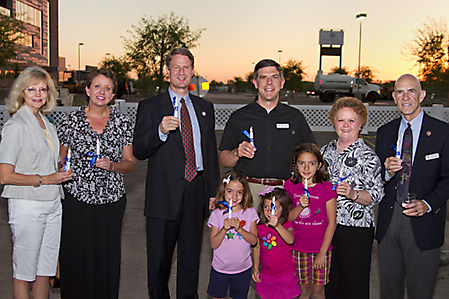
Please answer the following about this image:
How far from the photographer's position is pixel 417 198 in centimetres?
303

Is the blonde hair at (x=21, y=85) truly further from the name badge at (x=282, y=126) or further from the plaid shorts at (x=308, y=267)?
the plaid shorts at (x=308, y=267)

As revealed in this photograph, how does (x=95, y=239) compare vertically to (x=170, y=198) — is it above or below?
below

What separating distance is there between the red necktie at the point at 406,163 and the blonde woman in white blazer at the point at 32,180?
2576mm

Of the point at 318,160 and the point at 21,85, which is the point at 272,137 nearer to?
the point at 318,160

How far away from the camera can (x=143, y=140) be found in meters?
3.34

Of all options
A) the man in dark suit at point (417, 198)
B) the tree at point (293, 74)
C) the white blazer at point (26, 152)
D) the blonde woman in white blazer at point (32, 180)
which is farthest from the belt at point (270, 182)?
the tree at point (293, 74)

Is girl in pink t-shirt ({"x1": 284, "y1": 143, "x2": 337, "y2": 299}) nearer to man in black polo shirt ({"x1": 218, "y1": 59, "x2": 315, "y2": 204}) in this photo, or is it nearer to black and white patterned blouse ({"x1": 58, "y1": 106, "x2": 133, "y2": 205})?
man in black polo shirt ({"x1": 218, "y1": 59, "x2": 315, "y2": 204})

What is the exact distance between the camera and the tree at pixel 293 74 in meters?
55.8

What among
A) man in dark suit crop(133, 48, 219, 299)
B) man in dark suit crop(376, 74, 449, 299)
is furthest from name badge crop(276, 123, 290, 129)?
man in dark suit crop(376, 74, 449, 299)

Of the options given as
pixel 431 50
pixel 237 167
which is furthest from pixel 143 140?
pixel 431 50

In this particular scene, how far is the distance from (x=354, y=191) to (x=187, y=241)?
1.54 m

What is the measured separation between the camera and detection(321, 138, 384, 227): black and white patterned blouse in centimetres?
318

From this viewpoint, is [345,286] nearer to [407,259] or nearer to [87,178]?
[407,259]

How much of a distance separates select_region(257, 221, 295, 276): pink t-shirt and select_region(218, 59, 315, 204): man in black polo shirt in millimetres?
416
